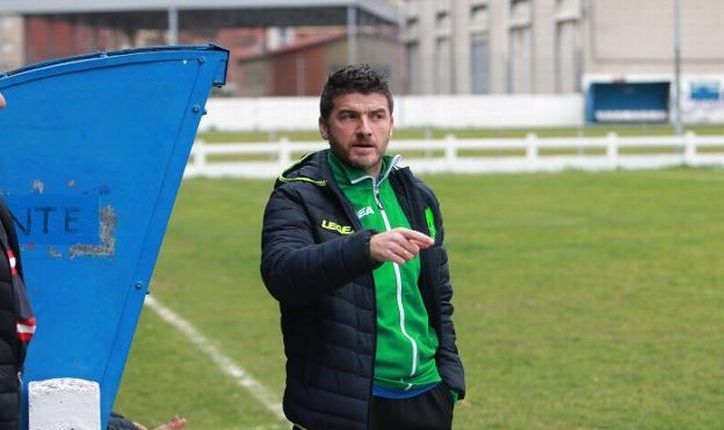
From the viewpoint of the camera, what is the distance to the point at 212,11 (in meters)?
64.7

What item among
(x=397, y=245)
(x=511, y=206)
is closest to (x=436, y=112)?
(x=511, y=206)

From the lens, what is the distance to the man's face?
4.29 m

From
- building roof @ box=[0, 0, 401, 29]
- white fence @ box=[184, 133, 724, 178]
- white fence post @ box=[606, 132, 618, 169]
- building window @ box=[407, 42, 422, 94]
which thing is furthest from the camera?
building window @ box=[407, 42, 422, 94]

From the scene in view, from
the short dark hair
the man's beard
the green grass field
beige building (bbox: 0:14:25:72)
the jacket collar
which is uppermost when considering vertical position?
beige building (bbox: 0:14:25:72)

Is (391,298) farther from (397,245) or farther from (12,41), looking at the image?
(12,41)

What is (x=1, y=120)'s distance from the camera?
4094 millimetres

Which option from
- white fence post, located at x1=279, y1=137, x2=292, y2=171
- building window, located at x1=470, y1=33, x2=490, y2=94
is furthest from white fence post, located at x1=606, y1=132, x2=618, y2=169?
building window, located at x1=470, y1=33, x2=490, y2=94

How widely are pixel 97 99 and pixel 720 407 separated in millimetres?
5830

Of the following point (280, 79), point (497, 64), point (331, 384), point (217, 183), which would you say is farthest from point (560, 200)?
point (280, 79)

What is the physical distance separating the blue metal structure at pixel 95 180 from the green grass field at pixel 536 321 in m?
4.58

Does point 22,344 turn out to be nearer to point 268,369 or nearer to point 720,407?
point 720,407

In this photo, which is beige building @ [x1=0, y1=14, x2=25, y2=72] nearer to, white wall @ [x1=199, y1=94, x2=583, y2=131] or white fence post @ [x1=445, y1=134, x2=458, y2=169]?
white wall @ [x1=199, y1=94, x2=583, y2=131]

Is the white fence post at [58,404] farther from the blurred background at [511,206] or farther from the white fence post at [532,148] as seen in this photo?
the white fence post at [532,148]

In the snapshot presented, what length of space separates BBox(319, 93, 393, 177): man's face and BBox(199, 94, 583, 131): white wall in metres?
55.2
